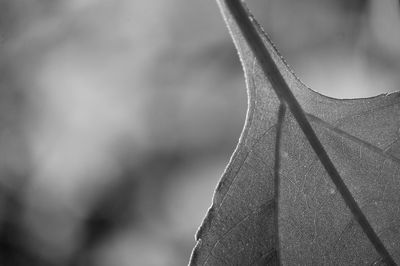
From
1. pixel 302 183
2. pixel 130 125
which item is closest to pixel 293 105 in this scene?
pixel 302 183

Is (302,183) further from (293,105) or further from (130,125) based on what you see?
(130,125)

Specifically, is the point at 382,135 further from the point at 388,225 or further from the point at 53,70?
the point at 53,70

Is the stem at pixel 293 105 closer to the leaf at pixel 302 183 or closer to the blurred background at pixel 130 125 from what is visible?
the leaf at pixel 302 183

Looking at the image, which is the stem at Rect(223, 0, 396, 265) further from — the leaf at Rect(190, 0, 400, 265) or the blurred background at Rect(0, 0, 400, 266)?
the blurred background at Rect(0, 0, 400, 266)

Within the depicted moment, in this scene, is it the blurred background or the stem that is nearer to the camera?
the stem

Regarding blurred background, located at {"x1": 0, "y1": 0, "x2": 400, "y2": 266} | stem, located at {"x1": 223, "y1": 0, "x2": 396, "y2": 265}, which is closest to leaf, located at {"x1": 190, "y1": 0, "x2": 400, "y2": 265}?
stem, located at {"x1": 223, "y1": 0, "x2": 396, "y2": 265}

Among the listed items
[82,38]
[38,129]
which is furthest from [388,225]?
[38,129]

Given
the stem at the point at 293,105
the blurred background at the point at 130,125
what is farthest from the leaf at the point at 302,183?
the blurred background at the point at 130,125
